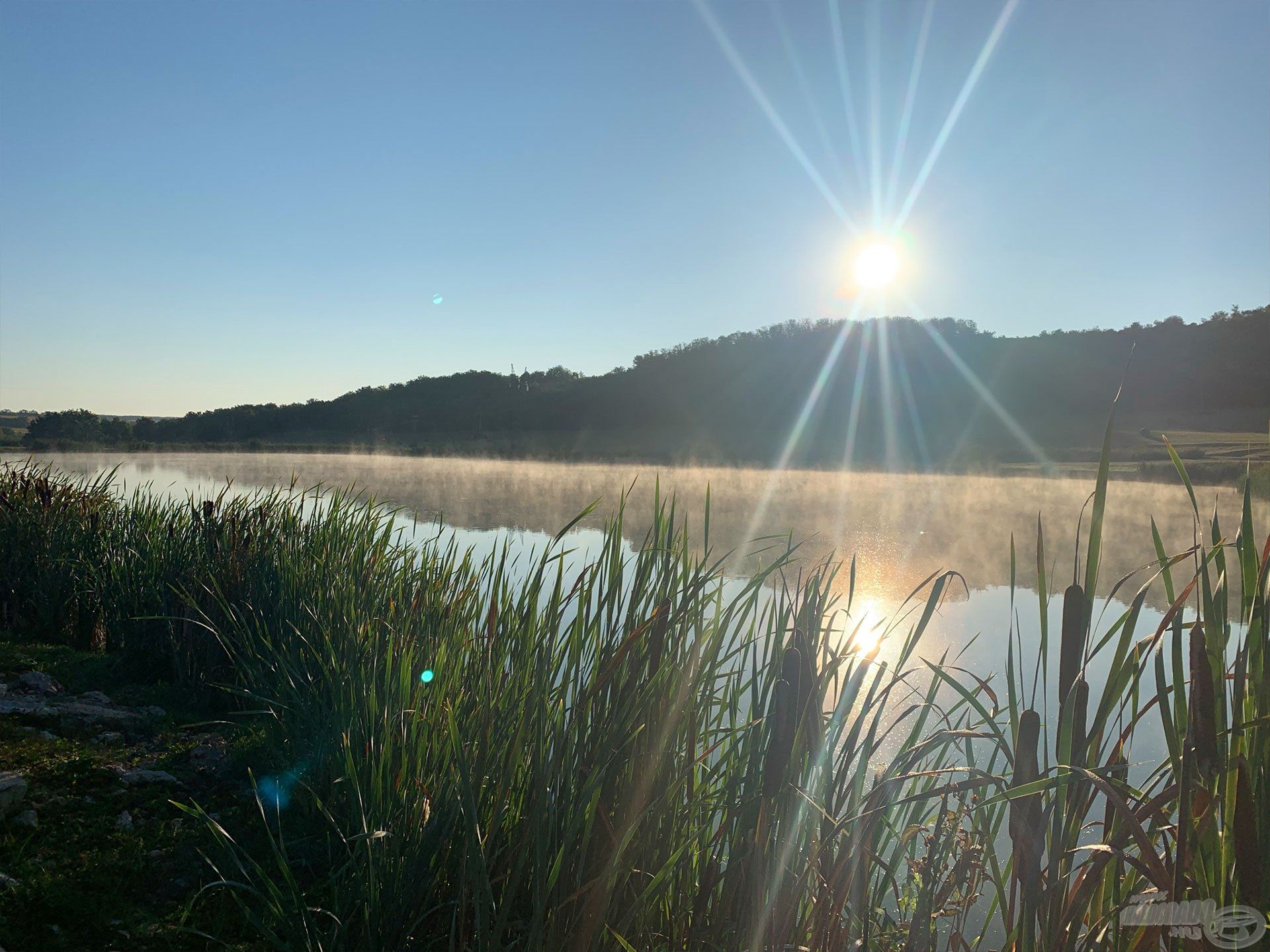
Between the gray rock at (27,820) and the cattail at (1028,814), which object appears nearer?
the cattail at (1028,814)

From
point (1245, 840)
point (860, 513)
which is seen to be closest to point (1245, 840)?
point (1245, 840)

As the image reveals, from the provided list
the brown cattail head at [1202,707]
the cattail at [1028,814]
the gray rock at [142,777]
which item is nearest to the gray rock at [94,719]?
the gray rock at [142,777]

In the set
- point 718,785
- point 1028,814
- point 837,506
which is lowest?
point 718,785

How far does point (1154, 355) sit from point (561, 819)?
24068mm

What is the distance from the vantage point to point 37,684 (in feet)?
9.42

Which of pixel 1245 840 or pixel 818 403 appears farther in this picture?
pixel 818 403

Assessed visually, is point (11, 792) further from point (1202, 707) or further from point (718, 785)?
point (1202, 707)

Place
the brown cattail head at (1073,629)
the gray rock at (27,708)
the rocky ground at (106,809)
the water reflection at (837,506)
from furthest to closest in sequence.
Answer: the water reflection at (837,506) → the gray rock at (27,708) → the rocky ground at (106,809) → the brown cattail head at (1073,629)

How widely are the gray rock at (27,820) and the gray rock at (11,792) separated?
1.0 inches

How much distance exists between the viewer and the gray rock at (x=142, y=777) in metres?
2.18

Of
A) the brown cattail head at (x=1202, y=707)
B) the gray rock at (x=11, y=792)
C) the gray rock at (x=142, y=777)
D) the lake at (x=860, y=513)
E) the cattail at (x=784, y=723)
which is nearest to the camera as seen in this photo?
the brown cattail head at (x=1202, y=707)

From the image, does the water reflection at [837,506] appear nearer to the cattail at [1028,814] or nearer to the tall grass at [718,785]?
the tall grass at [718,785]

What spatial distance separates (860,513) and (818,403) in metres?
25.6

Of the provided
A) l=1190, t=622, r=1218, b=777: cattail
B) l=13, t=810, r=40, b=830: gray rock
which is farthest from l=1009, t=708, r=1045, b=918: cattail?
l=13, t=810, r=40, b=830: gray rock
